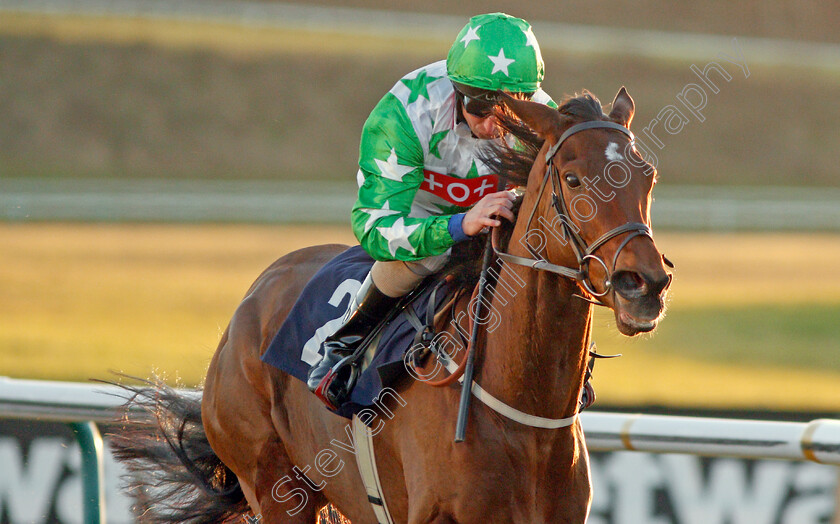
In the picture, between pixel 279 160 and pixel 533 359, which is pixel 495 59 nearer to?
pixel 533 359

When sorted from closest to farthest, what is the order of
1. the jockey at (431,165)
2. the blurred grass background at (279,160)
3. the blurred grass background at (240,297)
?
the jockey at (431,165)
the blurred grass background at (240,297)
the blurred grass background at (279,160)

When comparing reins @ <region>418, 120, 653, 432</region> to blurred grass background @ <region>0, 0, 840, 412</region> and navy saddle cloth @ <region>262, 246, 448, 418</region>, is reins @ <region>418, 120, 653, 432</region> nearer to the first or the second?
navy saddle cloth @ <region>262, 246, 448, 418</region>

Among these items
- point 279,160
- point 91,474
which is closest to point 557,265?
point 91,474

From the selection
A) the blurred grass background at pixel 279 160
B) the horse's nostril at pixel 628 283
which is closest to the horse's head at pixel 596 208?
the horse's nostril at pixel 628 283

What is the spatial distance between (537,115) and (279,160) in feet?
75.9

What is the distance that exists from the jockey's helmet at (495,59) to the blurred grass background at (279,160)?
2.45 m

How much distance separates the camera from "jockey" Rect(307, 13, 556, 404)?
2896mm

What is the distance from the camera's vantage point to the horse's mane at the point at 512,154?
8.68ft

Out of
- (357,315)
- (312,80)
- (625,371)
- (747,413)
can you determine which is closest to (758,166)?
(312,80)

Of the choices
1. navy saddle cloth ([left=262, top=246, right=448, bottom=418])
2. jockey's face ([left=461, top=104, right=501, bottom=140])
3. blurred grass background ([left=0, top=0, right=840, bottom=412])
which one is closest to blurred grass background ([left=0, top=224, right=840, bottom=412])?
blurred grass background ([left=0, top=0, right=840, bottom=412])

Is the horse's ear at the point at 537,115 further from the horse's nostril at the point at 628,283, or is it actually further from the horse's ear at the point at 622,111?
the horse's nostril at the point at 628,283

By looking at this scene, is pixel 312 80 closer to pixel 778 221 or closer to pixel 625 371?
pixel 778 221

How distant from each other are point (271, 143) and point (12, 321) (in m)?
14.9

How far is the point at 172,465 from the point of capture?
4223mm
